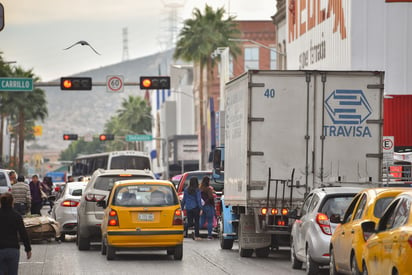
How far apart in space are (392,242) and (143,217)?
1085 cm

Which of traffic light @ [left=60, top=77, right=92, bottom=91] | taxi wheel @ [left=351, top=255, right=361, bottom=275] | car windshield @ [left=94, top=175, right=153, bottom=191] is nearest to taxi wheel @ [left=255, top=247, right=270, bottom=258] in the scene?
car windshield @ [left=94, top=175, right=153, bottom=191]

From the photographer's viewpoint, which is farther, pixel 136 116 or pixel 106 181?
pixel 136 116

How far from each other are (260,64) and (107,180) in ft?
259

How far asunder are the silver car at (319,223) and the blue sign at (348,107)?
3.20 metres

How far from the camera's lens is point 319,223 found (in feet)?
62.5

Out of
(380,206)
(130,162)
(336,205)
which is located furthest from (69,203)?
(130,162)

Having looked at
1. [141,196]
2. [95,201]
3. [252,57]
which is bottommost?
[95,201]

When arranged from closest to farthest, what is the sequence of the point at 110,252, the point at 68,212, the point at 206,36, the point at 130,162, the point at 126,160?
the point at 110,252 < the point at 68,212 < the point at 130,162 < the point at 126,160 < the point at 206,36

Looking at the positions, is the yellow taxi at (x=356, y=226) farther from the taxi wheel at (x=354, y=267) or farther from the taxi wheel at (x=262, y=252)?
the taxi wheel at (x=262, y=252)

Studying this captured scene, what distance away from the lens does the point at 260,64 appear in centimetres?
10500

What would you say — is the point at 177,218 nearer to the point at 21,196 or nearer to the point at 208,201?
the point at 21,196

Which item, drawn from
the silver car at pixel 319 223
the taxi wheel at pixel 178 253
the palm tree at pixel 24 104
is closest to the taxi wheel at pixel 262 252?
the taxi wheel at pixel 178 253

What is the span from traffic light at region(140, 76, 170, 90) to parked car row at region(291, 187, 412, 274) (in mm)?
30394

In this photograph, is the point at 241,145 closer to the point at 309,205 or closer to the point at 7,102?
the point at 309,205
